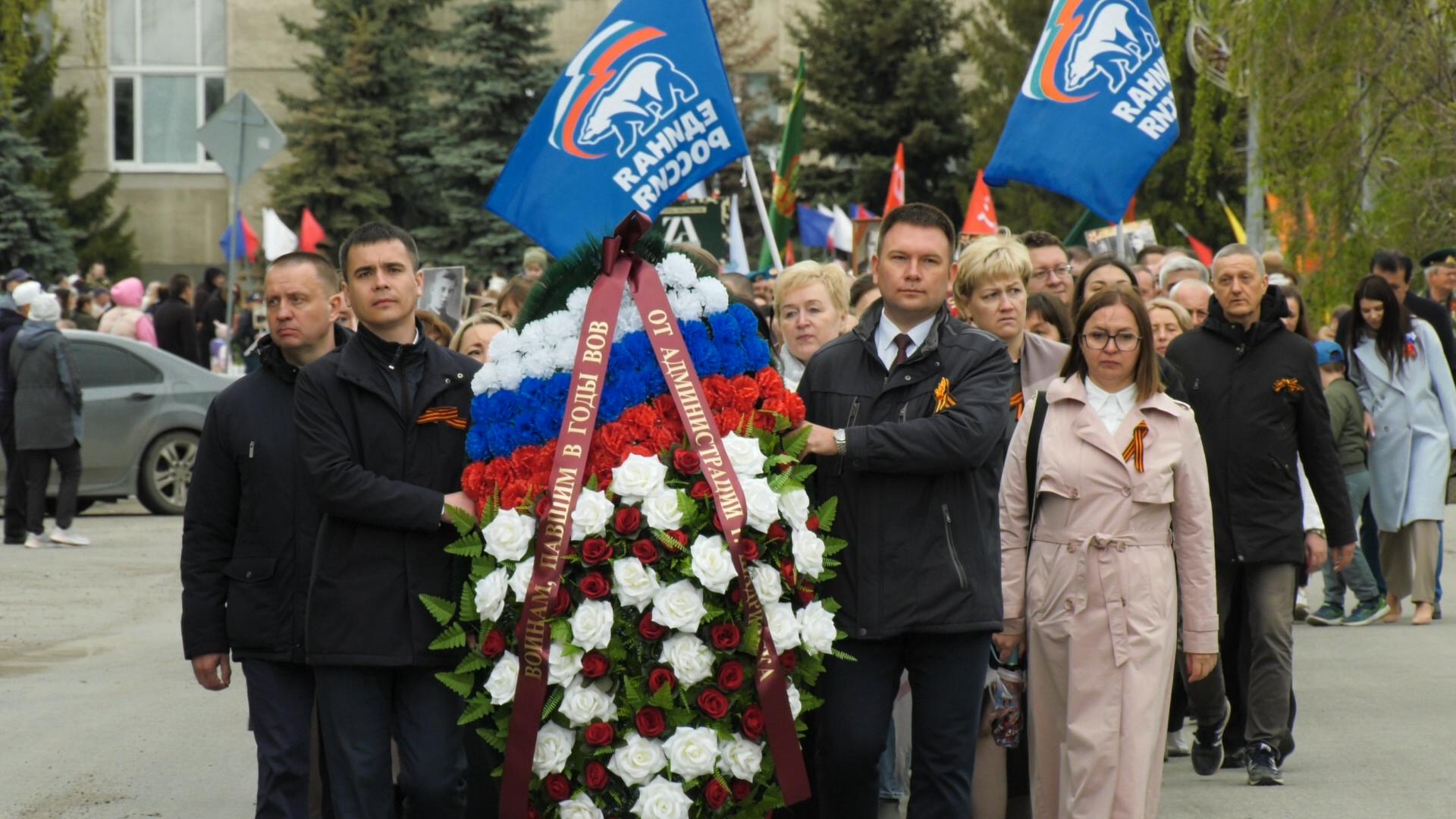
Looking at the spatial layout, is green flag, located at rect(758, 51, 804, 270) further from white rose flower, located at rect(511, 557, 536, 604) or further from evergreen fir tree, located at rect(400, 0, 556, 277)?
→ evergreen fir tree, located at rect(400, 0, 556, 277)

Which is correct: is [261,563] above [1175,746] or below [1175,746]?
above

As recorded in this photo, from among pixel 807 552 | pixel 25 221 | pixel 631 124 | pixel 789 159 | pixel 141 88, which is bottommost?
pixel 807 552

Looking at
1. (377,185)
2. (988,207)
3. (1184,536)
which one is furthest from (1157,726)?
(377,185)

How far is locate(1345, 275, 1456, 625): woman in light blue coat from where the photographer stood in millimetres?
12234

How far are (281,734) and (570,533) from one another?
1336 millimetres

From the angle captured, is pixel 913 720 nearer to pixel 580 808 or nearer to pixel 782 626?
pixel 782 626

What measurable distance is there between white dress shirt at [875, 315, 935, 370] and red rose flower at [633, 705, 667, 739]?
1.17 meters

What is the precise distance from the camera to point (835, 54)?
42.8 metres

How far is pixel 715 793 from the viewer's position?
5.34 meters

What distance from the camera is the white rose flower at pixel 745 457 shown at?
538 cm

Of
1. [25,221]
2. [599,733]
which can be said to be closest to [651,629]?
[599,733]

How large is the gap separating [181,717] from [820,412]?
Result: 16.6ft

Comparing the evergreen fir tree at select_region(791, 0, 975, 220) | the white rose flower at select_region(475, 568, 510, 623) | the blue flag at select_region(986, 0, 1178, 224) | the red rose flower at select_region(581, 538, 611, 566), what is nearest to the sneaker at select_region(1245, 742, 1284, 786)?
the red rose flower at select_region(581, 538, 611, 566)

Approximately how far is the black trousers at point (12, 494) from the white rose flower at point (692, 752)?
40.5ft
